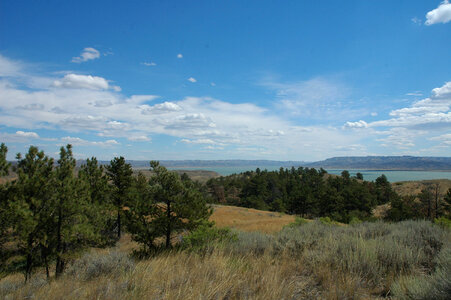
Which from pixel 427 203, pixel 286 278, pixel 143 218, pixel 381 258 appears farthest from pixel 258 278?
pixel 427 203

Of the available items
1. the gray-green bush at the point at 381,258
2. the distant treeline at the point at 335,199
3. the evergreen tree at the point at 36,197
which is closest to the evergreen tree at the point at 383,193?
the distant treeline at the point at 335,199

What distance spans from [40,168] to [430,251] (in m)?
15.3

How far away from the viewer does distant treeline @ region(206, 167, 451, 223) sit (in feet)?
143

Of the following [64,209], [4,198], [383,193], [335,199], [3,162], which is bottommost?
[383,193]

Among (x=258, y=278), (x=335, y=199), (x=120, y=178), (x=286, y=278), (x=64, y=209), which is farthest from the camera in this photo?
(x=335, y=199)

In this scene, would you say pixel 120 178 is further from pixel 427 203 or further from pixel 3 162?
pixel 427 203

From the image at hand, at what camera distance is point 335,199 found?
177 feet

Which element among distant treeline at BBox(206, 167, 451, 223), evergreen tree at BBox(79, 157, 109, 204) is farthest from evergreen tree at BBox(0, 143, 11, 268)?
distant treeline at BBox(206, 167, 451, 223)

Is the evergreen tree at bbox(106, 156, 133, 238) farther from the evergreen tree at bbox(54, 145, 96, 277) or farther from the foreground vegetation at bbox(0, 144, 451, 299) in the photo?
the evergreen tree at bbox(54, 145, 96, 277)

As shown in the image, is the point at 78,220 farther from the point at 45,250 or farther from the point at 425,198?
the point at 425,198

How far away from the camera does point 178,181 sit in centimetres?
1284

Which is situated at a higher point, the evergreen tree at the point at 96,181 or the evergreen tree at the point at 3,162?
the evergreen tree at the point at 3,162

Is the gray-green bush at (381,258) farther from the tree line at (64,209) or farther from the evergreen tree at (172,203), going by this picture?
the tree line at (64,209)

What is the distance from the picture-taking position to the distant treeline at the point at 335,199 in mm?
43625
